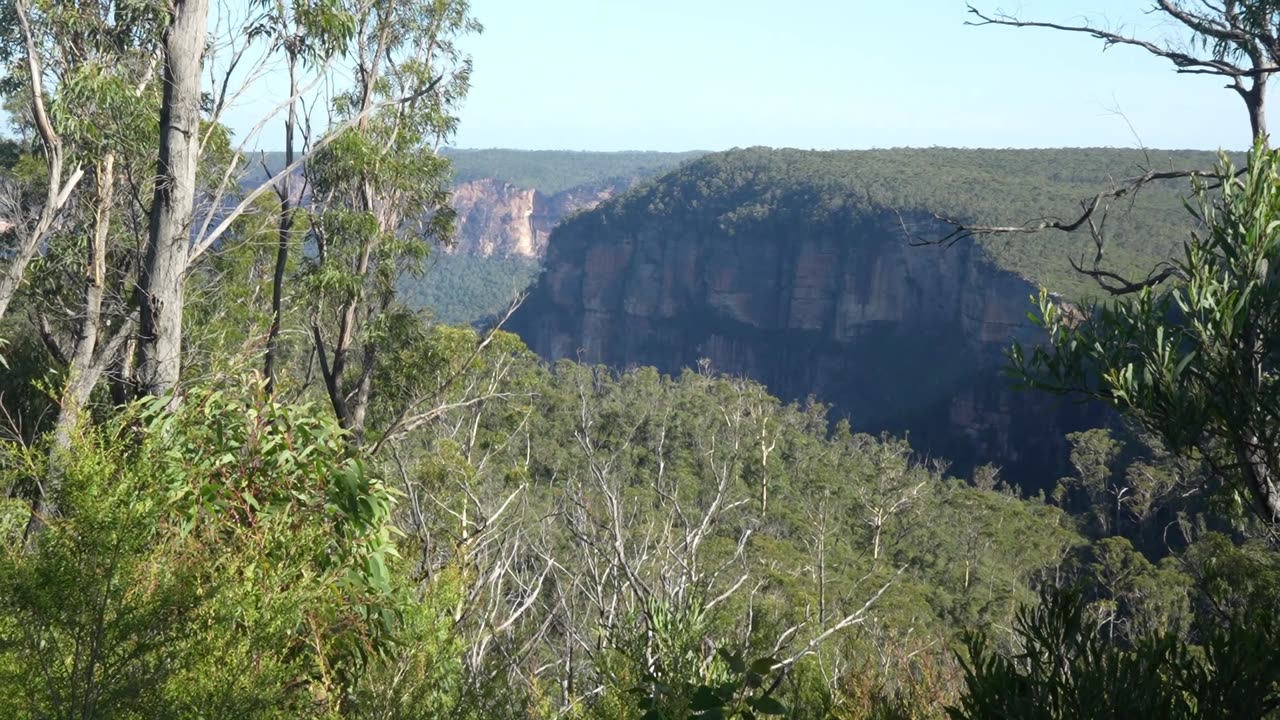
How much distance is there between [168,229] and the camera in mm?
3977

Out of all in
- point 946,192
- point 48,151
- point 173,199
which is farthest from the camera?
point 946,192

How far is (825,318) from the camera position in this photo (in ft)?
239

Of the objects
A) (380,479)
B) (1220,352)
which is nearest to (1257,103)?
(1220,352)

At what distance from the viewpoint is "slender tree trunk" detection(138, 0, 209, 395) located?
394cm

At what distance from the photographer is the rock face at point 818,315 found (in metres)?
55.1

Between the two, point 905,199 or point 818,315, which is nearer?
point 905,199

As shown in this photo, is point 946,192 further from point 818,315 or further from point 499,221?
point 499,221

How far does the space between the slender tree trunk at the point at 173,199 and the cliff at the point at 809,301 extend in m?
44.7

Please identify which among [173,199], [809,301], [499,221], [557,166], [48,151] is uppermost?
[557,166]

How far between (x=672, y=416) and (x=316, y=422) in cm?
2835

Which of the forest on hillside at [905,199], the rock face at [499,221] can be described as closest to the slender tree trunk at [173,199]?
the forest on hillside at [905,199]

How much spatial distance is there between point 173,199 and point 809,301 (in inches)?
2801

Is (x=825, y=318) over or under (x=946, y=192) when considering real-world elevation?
under

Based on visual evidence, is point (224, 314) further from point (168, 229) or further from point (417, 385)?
point (168, 229)
